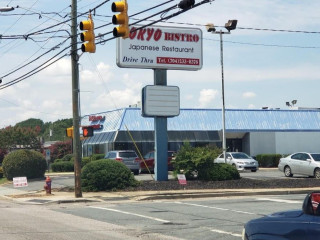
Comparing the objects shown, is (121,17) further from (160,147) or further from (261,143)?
(261,143)

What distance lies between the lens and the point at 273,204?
19062mm

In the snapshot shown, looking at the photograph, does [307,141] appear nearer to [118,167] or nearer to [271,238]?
[118,167]

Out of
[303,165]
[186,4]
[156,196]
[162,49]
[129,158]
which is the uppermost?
[162,49]

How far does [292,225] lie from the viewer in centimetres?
596

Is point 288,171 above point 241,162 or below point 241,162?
below

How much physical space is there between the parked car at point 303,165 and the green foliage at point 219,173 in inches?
194

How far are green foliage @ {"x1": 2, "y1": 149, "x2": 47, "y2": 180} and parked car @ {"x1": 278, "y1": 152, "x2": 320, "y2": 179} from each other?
1576 cm

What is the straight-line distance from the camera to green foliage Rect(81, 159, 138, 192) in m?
25.5

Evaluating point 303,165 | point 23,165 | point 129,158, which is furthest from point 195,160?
point 23,165

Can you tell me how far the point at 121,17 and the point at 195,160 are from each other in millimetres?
14415

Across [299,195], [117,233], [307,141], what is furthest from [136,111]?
[117,233]

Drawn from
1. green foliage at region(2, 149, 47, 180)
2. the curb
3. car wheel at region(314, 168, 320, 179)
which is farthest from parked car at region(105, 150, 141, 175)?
the curb

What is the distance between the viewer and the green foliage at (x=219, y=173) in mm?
27719

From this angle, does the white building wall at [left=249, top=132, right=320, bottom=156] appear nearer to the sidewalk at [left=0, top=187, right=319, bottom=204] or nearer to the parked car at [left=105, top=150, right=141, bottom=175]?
the parked car at [left=105, top=150, right=141, bottom=175]
